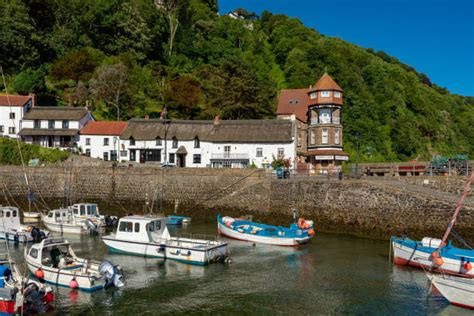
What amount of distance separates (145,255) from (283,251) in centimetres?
904

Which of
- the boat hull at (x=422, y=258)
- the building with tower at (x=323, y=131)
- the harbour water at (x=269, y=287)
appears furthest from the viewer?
the building with tower at (x=323, y=131)

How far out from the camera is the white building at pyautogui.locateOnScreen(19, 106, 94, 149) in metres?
55.7

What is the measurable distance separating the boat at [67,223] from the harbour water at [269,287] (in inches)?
209

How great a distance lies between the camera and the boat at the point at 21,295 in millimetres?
15656

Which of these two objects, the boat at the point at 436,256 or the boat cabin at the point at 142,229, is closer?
the boat at the point at 436,256

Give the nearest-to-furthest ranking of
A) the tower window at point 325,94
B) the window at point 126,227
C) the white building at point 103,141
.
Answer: the window at point 126,227, the tower window at point 325,94, the white building at point 103,141

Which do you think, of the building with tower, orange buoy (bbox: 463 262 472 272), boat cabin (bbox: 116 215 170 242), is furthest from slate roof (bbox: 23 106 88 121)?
orange buoy (bbox: 463 262 472 272)

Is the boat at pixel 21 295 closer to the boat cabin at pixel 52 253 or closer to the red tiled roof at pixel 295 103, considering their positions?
the boat cabin at pixel 52 253

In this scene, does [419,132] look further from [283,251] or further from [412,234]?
[283,251]

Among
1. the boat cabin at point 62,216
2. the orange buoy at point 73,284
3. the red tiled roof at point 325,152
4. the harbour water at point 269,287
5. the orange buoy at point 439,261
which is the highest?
the red tiled roof at point 325,152

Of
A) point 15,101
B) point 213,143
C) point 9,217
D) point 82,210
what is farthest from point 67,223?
point 15,101

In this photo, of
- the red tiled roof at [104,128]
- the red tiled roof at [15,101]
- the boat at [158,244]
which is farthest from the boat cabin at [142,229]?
the red tiled roof at [15,101]

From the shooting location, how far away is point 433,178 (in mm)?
33906

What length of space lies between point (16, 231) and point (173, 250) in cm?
1270
